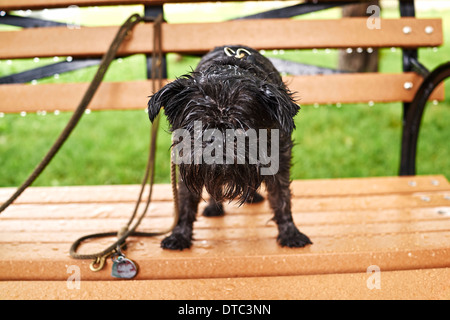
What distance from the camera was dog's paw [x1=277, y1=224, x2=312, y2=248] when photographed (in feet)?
6.70

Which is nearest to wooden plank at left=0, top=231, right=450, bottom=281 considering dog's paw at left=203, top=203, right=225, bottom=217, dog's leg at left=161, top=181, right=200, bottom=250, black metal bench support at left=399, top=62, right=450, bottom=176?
dog's leg at left=161, top=181, right=200, bottom=250

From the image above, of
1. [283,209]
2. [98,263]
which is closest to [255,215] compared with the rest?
[283,209]

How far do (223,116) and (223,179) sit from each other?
0.25 metres

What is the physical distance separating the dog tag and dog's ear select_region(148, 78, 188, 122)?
0.64 metres

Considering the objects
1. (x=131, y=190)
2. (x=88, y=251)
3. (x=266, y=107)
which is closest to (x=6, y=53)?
(x=131, y=190)

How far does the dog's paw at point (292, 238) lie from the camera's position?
2.04 meters

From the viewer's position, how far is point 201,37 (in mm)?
2943

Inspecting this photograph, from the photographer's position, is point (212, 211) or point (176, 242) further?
point (212, 211)

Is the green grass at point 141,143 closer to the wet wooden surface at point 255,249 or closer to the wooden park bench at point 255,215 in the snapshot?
the wooden park bench at point 255,215

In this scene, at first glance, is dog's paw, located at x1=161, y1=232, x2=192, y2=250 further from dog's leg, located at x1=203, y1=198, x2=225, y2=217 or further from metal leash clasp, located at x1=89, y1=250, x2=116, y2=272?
dog's leg, located at x1=203, y1=198, x2=225, y2=217

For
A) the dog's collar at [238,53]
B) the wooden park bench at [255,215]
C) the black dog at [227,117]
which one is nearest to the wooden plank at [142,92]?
the wooden park bench at [255,215]

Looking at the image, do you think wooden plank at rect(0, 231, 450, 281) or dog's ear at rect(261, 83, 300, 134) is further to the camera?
wooden plank at rect(0, 231, 450, 281)

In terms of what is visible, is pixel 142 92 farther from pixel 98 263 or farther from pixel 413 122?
pixel 413 122

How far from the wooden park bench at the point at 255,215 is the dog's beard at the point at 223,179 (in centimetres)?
32
